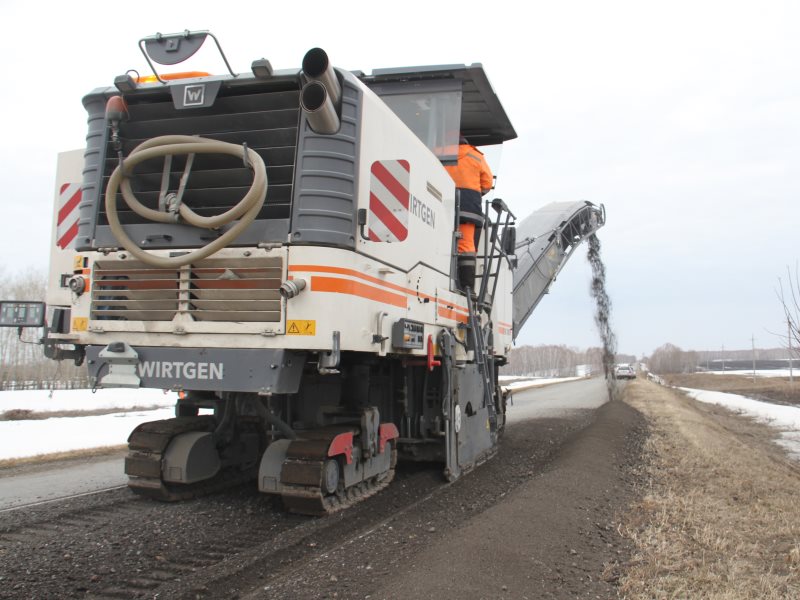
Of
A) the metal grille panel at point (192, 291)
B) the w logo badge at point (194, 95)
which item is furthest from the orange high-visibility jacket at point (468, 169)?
the metal grille panel at point (192, 291)

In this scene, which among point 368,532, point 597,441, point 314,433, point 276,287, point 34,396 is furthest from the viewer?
point 34,396

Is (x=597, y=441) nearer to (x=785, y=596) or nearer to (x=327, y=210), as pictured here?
(x=785, y=596)

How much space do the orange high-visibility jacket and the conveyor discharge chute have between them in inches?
182

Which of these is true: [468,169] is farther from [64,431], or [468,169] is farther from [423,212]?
[64,431]

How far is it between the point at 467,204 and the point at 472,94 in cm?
154

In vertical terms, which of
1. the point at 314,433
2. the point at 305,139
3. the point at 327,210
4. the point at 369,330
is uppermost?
the point at 305,139

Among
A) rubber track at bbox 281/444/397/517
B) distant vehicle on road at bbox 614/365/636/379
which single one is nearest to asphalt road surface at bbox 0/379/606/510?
rubber track at bbox 281/444/397/517

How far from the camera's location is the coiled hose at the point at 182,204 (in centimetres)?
445

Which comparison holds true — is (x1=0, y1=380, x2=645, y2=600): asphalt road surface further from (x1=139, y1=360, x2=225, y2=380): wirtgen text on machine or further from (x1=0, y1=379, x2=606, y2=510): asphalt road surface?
(x1=139, y1=360, x2=225, y2=380): wirtgen text on machine

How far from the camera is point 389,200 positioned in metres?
5.27

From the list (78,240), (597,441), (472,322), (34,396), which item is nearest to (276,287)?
(78,240)

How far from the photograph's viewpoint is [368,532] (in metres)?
4.95

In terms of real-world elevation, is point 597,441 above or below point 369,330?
below

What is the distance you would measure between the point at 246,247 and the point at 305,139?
0.94m
